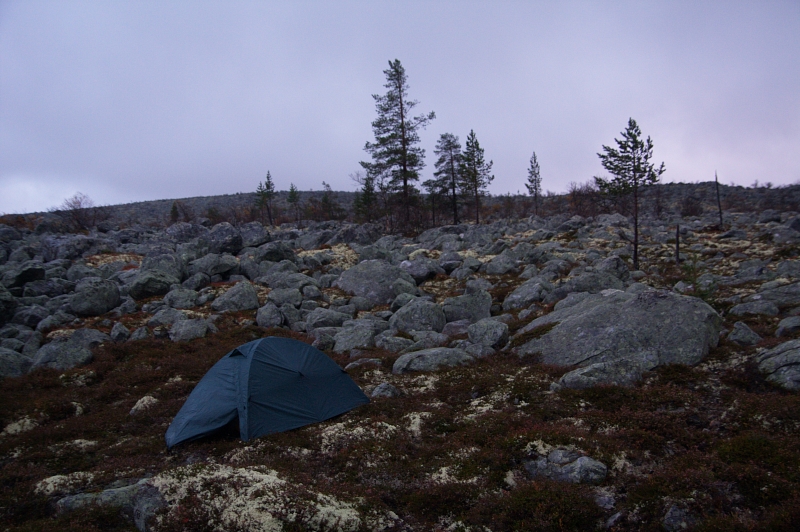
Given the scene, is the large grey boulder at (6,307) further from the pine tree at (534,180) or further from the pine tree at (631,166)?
the pine tree at (534,180)

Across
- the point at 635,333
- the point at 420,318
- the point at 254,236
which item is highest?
the point at 254,236

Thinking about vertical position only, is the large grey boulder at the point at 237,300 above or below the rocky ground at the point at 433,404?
above

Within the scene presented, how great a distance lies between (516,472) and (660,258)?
1101 inches

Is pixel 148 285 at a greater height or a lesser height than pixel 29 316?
greater

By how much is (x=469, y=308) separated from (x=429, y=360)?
21.4 ft

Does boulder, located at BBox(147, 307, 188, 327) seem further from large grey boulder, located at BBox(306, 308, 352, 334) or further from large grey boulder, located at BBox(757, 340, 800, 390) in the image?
large grey boulder, located at BBox(757, 340, 800, 390)

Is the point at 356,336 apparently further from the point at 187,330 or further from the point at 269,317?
the point at 187,330

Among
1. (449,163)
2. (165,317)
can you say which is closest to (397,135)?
(449,163)

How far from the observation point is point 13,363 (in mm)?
15711

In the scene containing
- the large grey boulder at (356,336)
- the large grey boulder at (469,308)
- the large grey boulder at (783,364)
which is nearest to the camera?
the large grey boulder at (783,364)

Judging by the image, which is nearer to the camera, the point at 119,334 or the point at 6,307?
the point at 119,334

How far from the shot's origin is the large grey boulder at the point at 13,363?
50.4ft

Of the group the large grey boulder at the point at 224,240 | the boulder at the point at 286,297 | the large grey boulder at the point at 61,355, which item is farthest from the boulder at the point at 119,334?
the large grey boulder at the point at 224,240

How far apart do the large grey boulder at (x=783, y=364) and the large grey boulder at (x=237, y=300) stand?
71.6 ft
